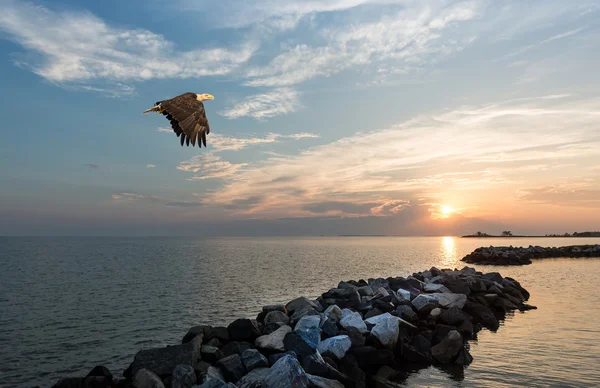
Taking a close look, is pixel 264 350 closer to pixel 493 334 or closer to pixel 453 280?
pixel 493 334

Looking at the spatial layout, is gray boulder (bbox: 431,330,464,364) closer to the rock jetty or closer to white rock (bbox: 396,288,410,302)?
white rock (bbox: 396,288,410,302)

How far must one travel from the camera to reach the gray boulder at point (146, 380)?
421 inches

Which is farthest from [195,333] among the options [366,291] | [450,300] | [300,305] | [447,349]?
[450,300]

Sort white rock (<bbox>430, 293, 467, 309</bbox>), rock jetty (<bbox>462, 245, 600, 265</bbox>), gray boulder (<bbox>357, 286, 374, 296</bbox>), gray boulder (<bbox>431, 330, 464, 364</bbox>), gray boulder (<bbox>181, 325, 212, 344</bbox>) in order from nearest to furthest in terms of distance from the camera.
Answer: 1. gray boulder (<bbox>431, 330, 464, 364</bbox>)
2. gray boulder (<bbox>181, 325, 212, 344</bbox>)
3. white rock (<bbox>430, 293, 467, 309</bbox>)
4. gray boulder (<bbox>357, 286, 374, 296</bbox>)
5. rock jetty (<bbox>462, 245, 600, 265</bbox>)

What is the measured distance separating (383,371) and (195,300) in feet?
64.0

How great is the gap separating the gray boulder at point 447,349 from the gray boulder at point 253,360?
605 cm

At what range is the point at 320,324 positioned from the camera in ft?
48.3

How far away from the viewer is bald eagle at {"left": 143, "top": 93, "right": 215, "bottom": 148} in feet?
23.0

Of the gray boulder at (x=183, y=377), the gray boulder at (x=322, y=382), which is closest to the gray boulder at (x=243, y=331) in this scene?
the gray boulder at (x=183, y=377)

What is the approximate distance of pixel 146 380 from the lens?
1078 centimetres

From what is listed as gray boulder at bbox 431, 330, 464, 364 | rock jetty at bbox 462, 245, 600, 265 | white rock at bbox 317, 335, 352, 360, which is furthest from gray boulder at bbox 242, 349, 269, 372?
rock jetty at bbox 462, 245, 600, 265

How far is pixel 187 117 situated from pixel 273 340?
28.7ft

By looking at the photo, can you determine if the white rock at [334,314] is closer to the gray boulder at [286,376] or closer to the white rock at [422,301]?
the white rock at [422,301]

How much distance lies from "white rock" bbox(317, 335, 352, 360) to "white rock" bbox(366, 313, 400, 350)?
1320mm
